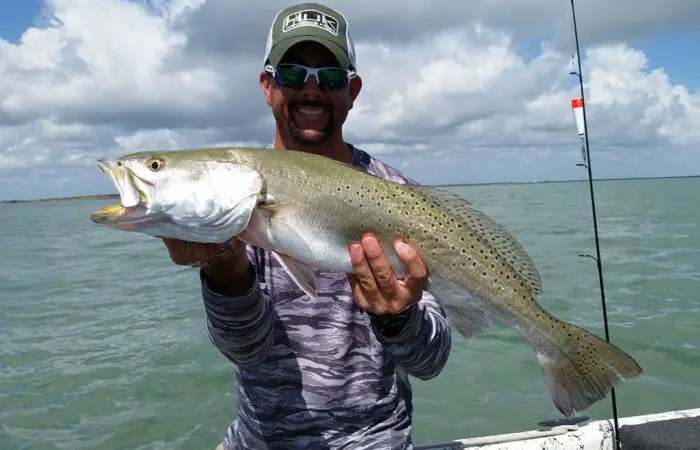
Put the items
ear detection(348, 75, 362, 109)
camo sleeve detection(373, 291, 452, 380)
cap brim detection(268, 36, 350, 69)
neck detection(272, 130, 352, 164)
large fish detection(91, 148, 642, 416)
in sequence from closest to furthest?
large fish detection(91, 148, 642, 416) → camo sleeve detection(373, 291, 452, 380) → cap brim detection(268, 36, 350, 69) → neck detection(272, 130, 352, 164) → ear detection(348, 75, 362, 109)

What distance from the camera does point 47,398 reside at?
868 centimetres

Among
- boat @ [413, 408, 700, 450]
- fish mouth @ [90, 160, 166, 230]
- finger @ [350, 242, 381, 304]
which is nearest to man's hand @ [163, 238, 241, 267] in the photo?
fish mouth @ [90, 160, 166, 230]

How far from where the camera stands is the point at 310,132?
10.7ft

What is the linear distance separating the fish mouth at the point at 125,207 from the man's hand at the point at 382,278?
90 centimetres

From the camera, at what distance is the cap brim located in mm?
3223

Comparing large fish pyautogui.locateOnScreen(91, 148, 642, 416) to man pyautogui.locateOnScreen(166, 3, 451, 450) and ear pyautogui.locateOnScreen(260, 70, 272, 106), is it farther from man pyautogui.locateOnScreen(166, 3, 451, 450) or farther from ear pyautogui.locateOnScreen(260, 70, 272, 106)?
ear pyautogui.locateOnScreen(260, 70, 272, 106)

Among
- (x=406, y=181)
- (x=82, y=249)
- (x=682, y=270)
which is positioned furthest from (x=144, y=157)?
(x=82, y=249)

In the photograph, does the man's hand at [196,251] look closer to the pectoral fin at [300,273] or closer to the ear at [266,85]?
the pectoral fin at [300,273]

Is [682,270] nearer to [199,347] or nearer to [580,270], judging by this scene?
[580,270]

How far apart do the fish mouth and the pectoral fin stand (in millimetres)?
592

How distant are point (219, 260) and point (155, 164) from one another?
0.52m

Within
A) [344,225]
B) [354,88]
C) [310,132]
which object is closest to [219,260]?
[344,225]

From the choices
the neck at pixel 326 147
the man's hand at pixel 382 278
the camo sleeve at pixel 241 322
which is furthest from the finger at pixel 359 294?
the neck at pixel 326 147

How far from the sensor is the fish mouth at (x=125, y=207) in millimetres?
2437
